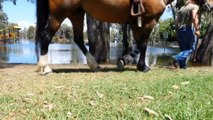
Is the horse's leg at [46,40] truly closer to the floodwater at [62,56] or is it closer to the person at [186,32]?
the person at [186,32]

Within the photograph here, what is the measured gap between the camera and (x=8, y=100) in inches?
201

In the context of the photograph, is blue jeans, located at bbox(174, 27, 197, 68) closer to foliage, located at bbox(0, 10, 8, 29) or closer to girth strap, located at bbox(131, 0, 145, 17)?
girth strap, located at bbox(131, 0, 145, 17)

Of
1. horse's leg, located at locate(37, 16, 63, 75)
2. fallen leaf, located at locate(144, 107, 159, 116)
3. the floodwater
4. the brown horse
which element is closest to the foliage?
the floodwater

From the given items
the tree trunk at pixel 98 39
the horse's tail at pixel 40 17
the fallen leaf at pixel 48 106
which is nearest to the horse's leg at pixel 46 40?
the horse's tail at pixel 40 17

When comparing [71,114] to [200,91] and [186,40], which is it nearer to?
[200,91]

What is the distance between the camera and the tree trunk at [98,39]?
13906 millimetres

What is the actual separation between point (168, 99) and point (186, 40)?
4.32 meters

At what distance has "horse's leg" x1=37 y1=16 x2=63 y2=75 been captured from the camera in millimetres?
7773

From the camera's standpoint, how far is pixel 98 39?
14.1 meters

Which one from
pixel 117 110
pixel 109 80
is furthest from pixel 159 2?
pixel 117 110

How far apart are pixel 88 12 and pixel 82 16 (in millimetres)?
404

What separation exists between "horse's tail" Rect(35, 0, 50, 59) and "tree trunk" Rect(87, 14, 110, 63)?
5.89 meters

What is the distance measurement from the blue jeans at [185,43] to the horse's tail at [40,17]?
10.6 ft

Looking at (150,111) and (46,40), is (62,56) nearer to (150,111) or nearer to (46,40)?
(46,40)
